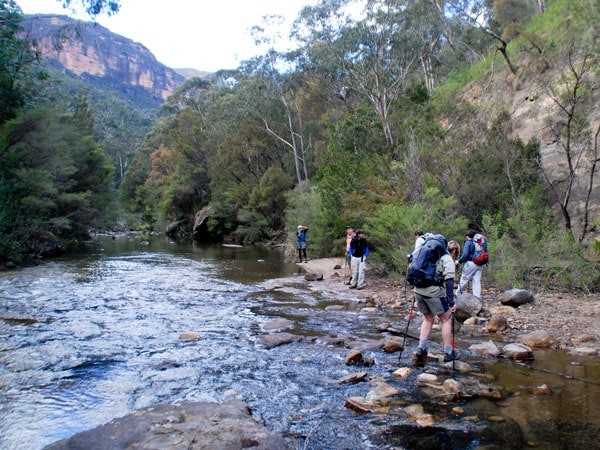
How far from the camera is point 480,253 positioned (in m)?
10.4

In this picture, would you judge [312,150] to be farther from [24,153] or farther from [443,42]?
[24,153]

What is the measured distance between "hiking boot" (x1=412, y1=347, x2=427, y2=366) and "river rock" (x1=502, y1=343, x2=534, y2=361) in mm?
1340

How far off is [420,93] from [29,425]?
2595 centimetres

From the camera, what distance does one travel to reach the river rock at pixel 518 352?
6828mm

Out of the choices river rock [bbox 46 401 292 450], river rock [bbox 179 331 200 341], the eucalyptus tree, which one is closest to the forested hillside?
the eucalyptus tree

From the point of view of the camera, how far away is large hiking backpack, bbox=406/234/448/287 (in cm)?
657

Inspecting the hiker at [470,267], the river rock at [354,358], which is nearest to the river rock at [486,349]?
the river rock at [354,358]

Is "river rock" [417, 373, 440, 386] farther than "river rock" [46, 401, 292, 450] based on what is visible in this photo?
Yes

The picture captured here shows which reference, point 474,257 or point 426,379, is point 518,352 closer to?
point 426,379

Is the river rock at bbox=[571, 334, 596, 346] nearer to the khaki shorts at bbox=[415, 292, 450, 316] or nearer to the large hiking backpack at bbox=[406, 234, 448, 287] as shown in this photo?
the khaki shorts at bbox=[415, 292, 450, 316]

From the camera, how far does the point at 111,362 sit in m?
7.07

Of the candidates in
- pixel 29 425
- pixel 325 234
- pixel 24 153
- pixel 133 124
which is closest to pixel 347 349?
pixel 29 425

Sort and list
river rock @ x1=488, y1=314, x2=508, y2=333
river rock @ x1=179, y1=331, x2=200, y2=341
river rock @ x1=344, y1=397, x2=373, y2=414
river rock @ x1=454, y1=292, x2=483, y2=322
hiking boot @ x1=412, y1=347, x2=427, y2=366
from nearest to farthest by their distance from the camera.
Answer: river rock @ x1=344, y1=397, x2=373, y2=414 < hiking boot @ x1=412, y1=347, x2=427, y2=366 < river rock @ x1=179, y1=331, x2=200, y2=341 < river rock @ x1=488, y1=314, x2=508, y2=333 < river rock @ x1=454, y1=292, x2=483, y2=322

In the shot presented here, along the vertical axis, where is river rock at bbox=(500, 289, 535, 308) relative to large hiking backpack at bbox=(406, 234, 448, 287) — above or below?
below
